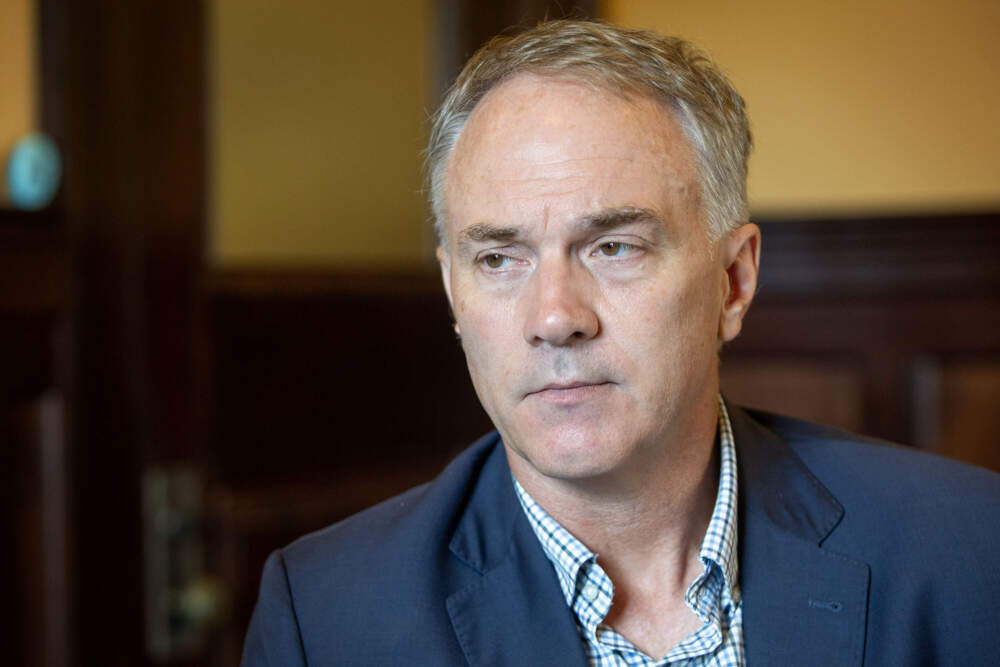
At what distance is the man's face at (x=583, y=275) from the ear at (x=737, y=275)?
10 centimetres

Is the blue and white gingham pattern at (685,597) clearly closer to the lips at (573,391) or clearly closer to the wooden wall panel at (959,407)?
the lips at (573,391)

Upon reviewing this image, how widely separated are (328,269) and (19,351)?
87 cm

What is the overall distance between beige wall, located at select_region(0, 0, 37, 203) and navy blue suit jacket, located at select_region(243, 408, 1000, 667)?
103cm

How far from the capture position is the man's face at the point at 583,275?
1506 mm

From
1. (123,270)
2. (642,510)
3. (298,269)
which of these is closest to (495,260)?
(642,510)

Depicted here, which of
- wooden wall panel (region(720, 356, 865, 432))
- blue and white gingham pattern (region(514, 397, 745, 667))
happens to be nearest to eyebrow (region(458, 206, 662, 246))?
blue and white gingham pattern (region(514, 397, 745, 667))

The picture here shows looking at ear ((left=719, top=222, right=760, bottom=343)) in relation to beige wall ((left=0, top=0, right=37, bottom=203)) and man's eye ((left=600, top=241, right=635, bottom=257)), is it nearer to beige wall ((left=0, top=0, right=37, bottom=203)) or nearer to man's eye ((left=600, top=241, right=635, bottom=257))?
man's eye ((left=600, top=241, right=635, bottom=257))

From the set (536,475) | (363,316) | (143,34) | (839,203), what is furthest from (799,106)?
(536,475)

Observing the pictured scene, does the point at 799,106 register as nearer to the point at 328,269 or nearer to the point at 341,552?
the point at 328,269

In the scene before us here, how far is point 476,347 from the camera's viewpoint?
1604 millimetres

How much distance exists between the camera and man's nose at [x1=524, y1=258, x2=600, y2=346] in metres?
1.47

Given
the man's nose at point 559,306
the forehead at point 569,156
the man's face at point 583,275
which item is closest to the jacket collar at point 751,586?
the man's face at point 583,275

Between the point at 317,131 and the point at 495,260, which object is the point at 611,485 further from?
the point at 317,131

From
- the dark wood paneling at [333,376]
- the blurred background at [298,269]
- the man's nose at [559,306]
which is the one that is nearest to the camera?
the man's nose at [559,306]
